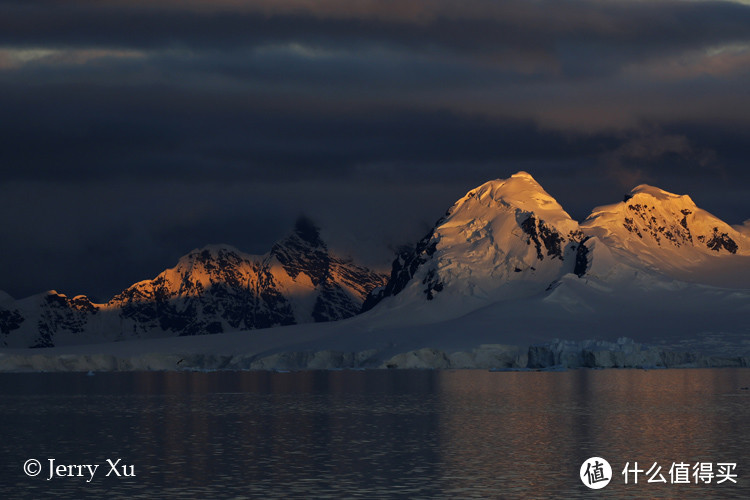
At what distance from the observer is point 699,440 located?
75750 millimetres

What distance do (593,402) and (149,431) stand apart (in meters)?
46.5

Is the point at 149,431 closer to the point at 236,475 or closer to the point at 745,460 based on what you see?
the point at 236,475

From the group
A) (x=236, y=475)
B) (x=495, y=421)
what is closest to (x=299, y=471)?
(x=236, y=475)

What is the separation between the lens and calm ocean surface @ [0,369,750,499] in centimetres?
5594
